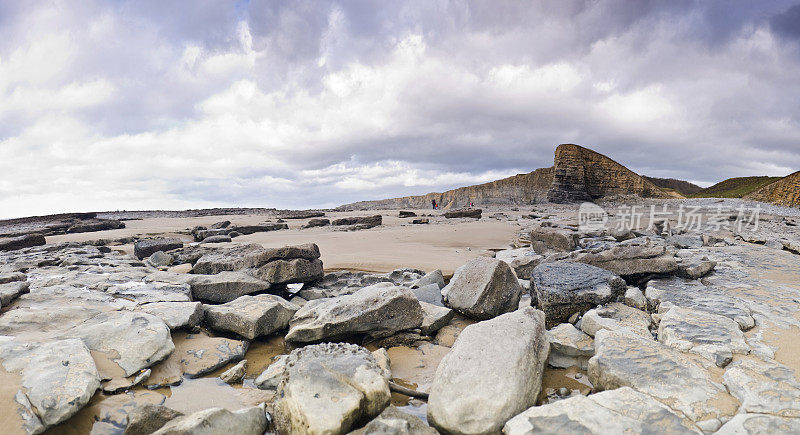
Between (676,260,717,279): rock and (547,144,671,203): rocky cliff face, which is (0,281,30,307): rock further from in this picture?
(547,144,671,203): rocky cliff face

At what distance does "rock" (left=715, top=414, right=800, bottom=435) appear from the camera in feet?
5.95

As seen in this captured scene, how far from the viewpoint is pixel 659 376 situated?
7.57ft

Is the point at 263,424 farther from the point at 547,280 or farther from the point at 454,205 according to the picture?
the point at 454,205

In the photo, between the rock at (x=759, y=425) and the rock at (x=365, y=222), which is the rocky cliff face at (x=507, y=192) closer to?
the rock at (x=365, y=222)

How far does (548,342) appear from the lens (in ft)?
9.34

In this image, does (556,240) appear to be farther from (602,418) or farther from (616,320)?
(602,418)

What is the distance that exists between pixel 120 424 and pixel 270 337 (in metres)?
1.51

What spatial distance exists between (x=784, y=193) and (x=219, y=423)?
40.7m

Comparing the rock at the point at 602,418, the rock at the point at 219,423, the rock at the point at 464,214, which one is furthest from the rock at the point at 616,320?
the rock at the point at 464,214

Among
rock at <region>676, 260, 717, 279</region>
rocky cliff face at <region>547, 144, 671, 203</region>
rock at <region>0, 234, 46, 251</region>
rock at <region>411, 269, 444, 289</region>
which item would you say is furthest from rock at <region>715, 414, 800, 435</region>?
rocky cliff face at <region>547, 144, 671, 203</region>

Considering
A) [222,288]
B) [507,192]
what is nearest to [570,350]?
[222,288]

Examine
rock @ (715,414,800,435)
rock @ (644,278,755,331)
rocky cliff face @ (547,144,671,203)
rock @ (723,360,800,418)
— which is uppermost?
rocky cliff face @ (547,144,671,203)

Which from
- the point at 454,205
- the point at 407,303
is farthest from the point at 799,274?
A: the point at 454,205

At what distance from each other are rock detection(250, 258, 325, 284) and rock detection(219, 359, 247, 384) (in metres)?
1.96
